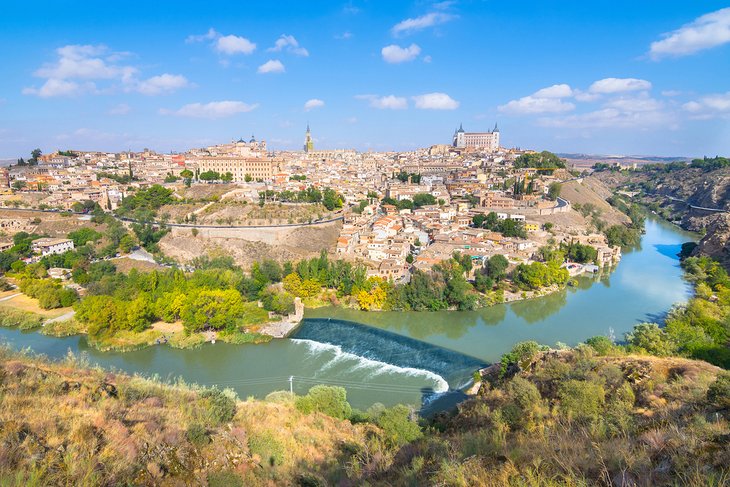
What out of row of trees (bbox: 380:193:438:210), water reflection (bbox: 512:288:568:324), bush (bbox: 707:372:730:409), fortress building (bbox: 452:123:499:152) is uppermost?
fortress building (bbox: 452:123:499:152)

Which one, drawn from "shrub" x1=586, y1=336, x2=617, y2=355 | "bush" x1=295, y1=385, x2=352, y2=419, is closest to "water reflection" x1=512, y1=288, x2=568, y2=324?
"shrub" x1=586, y1=336, x2=617, y2=355

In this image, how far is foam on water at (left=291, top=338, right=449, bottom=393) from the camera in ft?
29.1

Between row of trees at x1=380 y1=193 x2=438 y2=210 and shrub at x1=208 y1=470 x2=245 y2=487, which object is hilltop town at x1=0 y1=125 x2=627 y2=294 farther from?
shrub at x1=208 y1=470 x2=245 y2=487

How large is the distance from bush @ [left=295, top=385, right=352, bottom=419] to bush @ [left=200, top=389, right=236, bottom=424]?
1339 mm

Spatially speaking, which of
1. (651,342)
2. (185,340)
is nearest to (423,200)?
(651,342)

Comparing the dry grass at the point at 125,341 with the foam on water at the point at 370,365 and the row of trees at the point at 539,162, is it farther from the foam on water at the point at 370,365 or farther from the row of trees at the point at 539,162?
the row of trees at the point at 539,162

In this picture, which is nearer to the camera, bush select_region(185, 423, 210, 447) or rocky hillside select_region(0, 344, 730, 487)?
rocky hillside select_region(0, 344, 730, 487)

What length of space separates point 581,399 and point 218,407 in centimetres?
430

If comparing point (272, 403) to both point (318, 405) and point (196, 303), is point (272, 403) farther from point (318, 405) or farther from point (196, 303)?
point (196, 303)

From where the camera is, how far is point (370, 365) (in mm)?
9602

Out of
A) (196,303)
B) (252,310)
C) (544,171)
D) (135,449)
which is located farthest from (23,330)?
(544,171)

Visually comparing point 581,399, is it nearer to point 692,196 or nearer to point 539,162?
point 539,162

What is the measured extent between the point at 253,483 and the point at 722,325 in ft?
37.7

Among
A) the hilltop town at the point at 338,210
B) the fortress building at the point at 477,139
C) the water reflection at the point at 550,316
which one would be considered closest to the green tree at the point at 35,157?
the hilltop town at the point at 338,210
